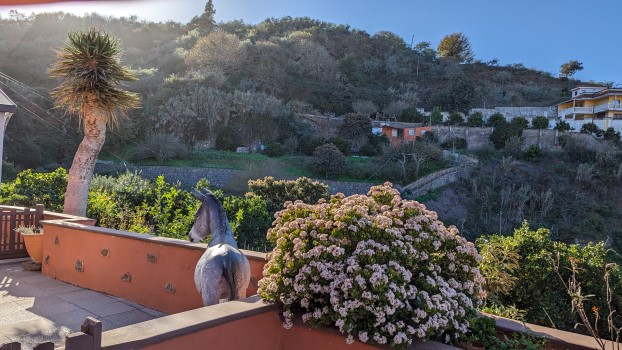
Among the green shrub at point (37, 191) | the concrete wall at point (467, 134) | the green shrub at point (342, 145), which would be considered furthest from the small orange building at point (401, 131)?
the green shrub at point (37, 191)

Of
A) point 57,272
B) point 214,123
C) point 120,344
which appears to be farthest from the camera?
point 214,123

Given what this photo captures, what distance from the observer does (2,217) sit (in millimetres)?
6961

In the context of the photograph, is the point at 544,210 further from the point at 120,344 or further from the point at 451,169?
the point at 120,344

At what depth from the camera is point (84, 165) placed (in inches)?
345

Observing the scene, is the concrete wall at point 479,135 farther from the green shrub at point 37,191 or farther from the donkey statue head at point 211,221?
the donkey statue head at point 211,221

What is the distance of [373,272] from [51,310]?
3721mm

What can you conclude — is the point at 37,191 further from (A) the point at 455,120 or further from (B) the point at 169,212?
(A) the point at 455,120

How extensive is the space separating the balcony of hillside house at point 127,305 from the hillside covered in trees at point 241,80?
22.1ft

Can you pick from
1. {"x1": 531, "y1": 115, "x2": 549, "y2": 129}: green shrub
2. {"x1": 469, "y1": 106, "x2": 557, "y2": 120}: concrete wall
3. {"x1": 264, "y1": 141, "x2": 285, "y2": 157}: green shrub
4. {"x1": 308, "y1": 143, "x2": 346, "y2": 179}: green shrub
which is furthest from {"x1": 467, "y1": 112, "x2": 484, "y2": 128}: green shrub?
{"x1": 264, "y1": 141, "x2": 285, "y2": 157}: green shrub

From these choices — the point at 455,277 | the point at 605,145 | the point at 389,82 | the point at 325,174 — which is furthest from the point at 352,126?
the point at 455,277

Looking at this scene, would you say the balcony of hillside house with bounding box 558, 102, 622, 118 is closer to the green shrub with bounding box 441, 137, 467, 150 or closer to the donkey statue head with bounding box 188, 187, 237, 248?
the green shrub with bounding box 441, 137, 467, 150

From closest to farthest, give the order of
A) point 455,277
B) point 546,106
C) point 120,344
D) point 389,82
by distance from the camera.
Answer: point 120,344 < point 455,277 < point 546,106 < point 389,82

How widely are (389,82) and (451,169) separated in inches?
1252

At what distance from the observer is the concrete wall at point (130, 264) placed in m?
4.21
